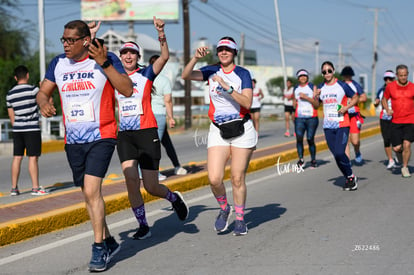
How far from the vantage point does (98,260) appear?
5266mm

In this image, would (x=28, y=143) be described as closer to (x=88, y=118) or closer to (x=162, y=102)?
(x=162, y=102)

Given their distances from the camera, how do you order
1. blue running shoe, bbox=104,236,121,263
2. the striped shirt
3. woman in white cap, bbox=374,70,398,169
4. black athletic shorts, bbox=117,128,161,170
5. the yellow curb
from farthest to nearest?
the yellow curb
woman in white cap, bbox=374,70,398,169
the striped shirt
black athletic shorts, bbox=117,128,161,170
blue running shoe, bbox=104,236,121,263

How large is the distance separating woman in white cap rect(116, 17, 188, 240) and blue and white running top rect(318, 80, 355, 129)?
4098 mm

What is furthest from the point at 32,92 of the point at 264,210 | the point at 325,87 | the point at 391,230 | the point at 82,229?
the point at 391,230

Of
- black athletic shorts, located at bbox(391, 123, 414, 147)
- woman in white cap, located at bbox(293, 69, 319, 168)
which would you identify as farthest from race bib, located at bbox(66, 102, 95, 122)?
woman in white cap, located at bbox(293, 69, 319, 168)

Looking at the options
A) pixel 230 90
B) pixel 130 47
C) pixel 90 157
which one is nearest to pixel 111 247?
pixel 90 157

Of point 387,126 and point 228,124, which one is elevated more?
point 228,124

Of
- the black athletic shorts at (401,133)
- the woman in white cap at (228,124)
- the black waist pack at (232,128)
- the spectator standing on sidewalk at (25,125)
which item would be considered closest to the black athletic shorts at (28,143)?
the spectator standing on sidewalk at (25,125)

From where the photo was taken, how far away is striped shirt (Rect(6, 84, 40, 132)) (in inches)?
377

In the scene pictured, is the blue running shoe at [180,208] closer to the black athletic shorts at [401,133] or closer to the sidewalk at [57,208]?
the sidewalk at [57,208]

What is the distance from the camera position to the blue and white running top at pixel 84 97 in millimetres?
5371

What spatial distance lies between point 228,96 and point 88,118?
176 centimetres

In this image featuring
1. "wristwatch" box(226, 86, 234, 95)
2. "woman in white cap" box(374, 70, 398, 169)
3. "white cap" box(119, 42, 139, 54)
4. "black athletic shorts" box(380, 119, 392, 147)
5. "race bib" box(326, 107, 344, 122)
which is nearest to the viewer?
"wristwatch" box(226, 86, 234, 95)

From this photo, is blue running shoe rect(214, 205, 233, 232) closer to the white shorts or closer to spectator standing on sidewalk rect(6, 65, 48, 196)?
the white shorts
